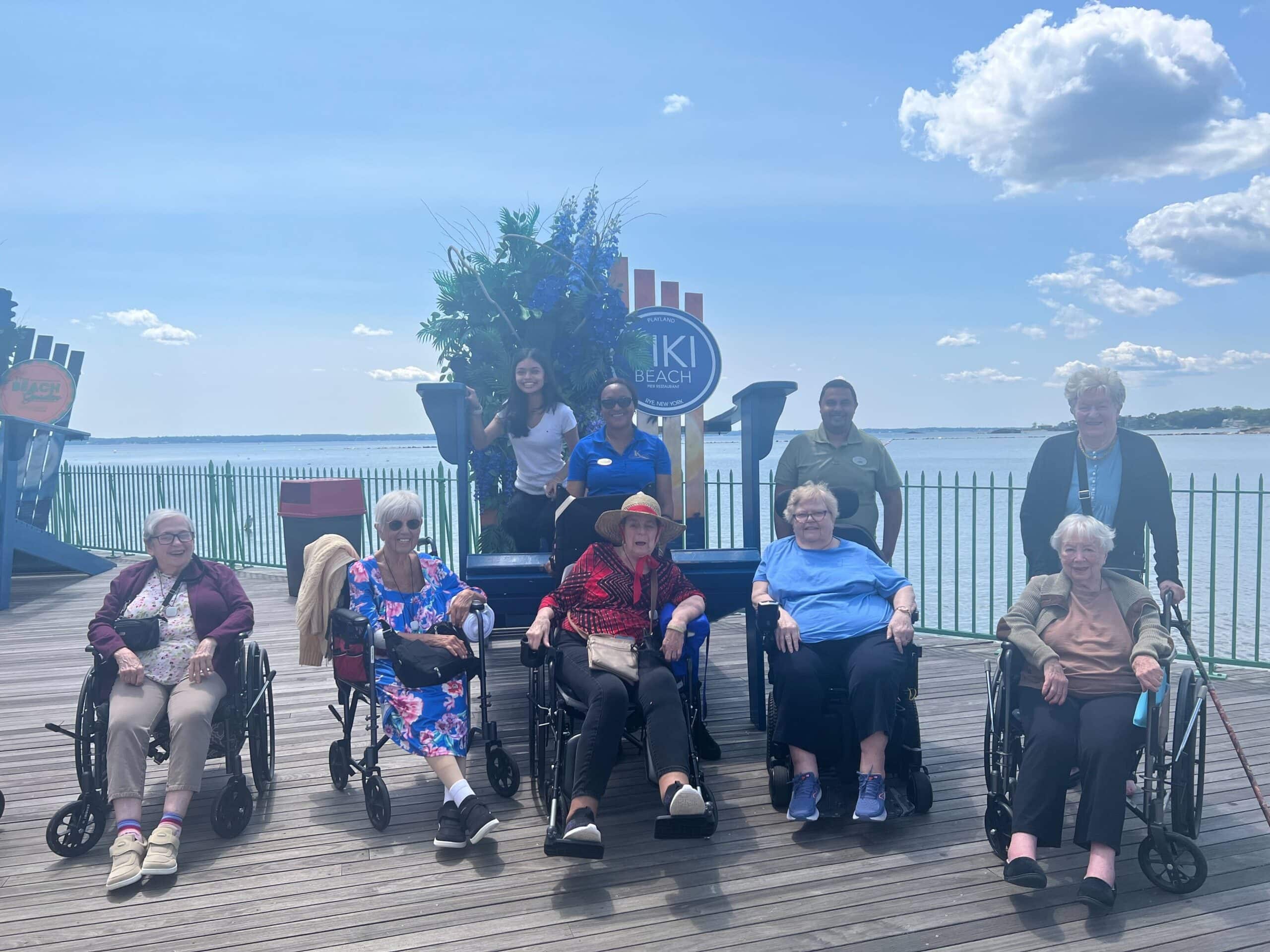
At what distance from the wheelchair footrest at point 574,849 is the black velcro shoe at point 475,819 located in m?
0.34

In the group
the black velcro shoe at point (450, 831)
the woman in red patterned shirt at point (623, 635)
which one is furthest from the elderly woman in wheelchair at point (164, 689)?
the woman in red patterned shirt at point (623, 635)

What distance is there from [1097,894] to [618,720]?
1.42 m

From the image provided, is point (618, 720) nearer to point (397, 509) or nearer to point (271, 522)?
point (397, 509)

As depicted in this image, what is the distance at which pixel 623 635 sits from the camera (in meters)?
3.47

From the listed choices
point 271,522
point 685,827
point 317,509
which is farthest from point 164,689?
point 271,522

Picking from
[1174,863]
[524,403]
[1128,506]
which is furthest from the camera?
[524,403]

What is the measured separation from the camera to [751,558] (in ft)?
13.6

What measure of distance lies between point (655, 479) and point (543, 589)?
69 centimetres

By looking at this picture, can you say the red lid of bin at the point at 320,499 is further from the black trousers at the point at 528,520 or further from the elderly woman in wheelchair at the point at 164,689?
the elderly woman in wheelchair at the point at 164,689

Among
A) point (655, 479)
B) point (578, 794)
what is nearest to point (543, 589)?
point (655, 479)

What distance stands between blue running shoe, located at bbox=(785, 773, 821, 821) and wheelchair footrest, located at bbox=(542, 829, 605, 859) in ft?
2.48

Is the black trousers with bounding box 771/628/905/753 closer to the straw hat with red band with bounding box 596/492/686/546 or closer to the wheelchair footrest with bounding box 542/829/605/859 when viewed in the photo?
the straw hat with red band with bounding box 596/492/686/546

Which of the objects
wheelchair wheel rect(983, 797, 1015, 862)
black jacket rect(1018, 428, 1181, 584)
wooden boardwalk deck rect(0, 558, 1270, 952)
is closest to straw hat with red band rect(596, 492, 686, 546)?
wooden boardwalk deck rect(0, 558, 1270, 952)

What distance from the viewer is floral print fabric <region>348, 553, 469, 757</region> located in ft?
11.1
